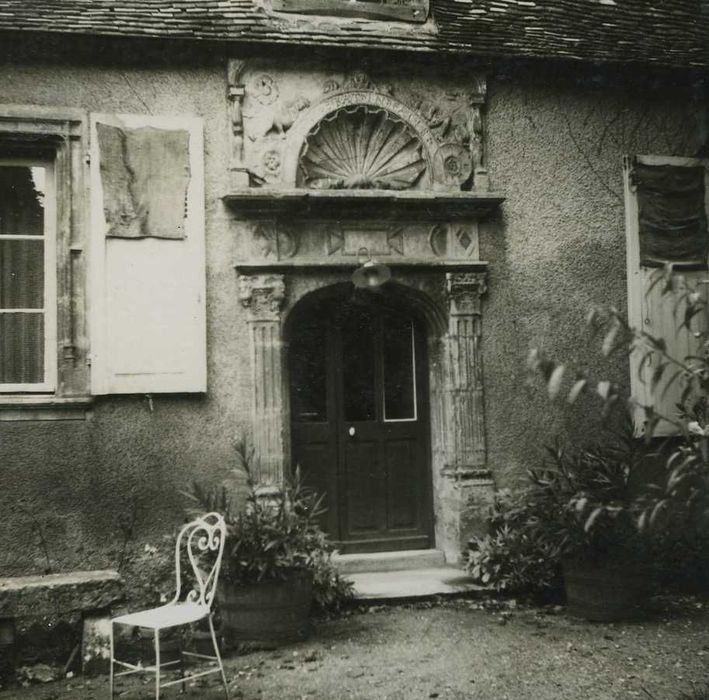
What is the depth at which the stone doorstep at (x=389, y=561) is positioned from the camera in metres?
6.43

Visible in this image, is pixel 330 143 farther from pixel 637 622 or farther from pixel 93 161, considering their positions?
pixel 637 622

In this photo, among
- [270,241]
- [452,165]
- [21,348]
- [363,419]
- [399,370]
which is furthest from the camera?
[399,370]

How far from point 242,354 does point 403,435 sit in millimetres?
1592

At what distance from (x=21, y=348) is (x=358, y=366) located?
104 inches

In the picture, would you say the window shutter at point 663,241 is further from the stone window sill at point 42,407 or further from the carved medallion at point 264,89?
→ the stone window sill at point 42,407

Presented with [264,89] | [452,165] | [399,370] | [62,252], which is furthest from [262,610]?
[264,89]

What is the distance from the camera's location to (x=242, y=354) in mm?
6148

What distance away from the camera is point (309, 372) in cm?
666

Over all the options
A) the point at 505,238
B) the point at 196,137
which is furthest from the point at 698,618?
the point at 196,137

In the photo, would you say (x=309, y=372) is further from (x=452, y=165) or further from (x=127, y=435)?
(x=452, y=165)

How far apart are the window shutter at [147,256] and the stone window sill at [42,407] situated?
17 centimetres

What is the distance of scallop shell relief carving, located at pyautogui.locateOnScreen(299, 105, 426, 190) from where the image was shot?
6461mm

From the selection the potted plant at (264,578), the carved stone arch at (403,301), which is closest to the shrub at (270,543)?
the potted plant at (264,578)

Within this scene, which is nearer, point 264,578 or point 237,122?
point 264,578
